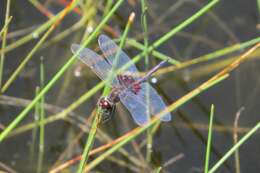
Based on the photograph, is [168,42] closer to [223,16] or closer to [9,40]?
[223,16]

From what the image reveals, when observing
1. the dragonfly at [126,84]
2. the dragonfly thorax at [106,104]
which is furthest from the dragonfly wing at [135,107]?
Result: the dragonfly thorax at [106,104]

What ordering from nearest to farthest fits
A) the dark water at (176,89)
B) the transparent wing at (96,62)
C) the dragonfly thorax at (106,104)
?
the dragonfly thorax at (106,104) → the transparent wing at (96,62) → the dark water at (176,89)

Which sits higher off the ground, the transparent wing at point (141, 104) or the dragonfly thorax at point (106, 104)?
the dragonfly thorax at point (106, 104)

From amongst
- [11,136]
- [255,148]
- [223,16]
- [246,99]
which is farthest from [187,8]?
[11,136]

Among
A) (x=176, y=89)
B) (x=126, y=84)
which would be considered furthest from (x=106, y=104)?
(x=176, y=89)

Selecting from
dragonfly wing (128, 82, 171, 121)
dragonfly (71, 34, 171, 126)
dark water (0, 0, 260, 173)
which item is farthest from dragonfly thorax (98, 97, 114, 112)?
dark water (0, 0, 260, 173)

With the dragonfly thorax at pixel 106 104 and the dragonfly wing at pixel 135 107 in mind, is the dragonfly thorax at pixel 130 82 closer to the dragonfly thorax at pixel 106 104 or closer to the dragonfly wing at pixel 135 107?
the dragonfly wing at pixel 135 107

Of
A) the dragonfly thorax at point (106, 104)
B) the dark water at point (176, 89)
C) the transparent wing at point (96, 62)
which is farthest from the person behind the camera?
the dark water at point (176, 89)
